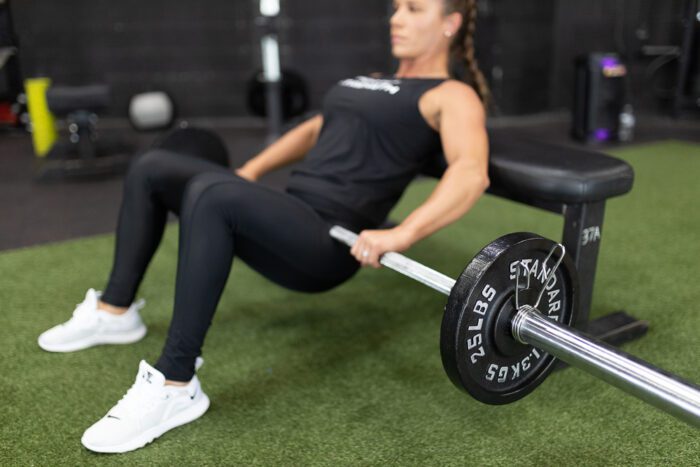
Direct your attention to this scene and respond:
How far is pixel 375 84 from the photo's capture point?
1.58 meters

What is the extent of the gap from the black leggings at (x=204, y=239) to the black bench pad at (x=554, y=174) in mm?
418

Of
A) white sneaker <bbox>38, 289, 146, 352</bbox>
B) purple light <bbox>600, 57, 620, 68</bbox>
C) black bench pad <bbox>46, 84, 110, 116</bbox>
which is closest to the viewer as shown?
white sneaker <bbox>38, 289, 146, 352</bbox>

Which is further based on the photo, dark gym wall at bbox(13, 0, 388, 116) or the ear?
dark gym wall at bbox(13, 0, 388, 116)

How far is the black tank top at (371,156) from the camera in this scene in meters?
1.47

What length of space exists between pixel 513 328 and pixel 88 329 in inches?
42.2

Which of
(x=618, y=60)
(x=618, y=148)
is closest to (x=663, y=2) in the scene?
(x=618, y=60)

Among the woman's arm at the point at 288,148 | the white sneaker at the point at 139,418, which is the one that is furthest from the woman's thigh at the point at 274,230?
the woman's arm at the point at 288,148

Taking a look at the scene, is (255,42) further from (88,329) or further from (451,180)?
(451,180)

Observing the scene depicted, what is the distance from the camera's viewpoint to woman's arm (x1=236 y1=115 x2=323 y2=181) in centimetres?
179

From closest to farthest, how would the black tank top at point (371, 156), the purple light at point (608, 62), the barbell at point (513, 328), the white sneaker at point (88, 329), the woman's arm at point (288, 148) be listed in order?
the barbell at point (513, 328) → the black tank top at point (371, 156) → the white sneaker at point (88, 329) → the woman's arm at point (288, 148) → the purple light at point (608, 62)

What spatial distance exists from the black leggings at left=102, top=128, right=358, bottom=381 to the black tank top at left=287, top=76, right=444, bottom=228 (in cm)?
9

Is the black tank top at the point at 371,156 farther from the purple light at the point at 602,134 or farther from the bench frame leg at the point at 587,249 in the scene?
the purple light at the point at 602,134

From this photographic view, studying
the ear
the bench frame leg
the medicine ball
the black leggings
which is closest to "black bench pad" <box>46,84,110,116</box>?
the medicine ball

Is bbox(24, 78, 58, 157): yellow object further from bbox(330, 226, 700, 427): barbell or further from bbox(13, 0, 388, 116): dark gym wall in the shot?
bbox(330, 226, 700, 427): barbell
